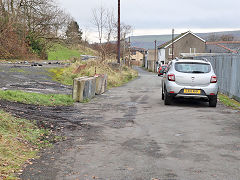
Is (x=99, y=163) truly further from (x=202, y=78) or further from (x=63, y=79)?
(x=63, y=79)

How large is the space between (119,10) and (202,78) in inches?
911

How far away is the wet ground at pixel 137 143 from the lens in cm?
529

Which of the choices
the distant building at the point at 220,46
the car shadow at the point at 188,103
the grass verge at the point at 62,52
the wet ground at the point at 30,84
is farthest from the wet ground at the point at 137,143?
the distant building at the point at 220,46

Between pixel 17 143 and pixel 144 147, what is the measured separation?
2.31 metres

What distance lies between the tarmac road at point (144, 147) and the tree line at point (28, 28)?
2847 centimetres

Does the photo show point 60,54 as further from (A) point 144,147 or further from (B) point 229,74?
(A) point 144,147

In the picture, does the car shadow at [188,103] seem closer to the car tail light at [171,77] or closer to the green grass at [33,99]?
the car tail light at [171,77]

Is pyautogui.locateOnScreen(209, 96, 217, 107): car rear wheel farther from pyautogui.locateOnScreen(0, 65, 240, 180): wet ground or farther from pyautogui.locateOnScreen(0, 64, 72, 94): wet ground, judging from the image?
pyautogui.locateOnScreen(0, 64, 72, 94): wet ground

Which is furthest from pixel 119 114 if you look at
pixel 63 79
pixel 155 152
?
pixel 63 79

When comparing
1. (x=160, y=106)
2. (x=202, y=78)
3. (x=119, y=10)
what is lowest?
(x=160, y=106)

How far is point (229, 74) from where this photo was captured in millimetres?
17766

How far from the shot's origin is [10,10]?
43.2 meters

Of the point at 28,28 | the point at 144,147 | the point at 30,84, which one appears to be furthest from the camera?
the point at 28,28

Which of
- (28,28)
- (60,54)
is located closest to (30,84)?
(28,28)
